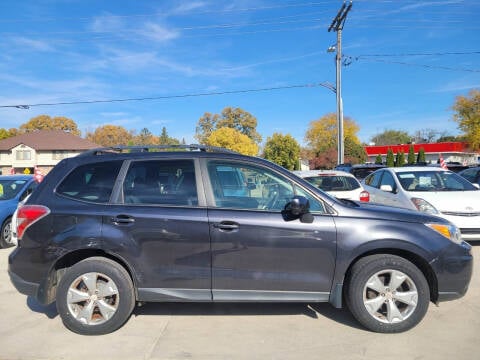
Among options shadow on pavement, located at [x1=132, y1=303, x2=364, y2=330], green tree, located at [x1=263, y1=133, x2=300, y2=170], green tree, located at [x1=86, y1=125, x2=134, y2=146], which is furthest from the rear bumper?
green tree, located at [x1=86, y1=125, x2=134, y2=146]

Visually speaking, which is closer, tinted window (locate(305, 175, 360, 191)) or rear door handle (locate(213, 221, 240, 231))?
rear door handle (locate(213, 221, 240, 231))

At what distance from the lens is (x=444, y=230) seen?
362cm

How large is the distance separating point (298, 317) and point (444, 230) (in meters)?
1.79

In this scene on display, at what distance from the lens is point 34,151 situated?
48.4 meters

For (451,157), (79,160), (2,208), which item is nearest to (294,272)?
(79,160)

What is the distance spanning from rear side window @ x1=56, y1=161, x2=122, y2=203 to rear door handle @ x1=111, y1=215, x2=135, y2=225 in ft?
0.76

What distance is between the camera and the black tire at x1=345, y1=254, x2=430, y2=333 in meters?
3.45

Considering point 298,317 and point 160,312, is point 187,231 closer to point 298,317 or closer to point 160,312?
point 160,312

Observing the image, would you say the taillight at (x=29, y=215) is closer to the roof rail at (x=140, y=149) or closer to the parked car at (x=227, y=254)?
the parked car at (x=227, y=254)

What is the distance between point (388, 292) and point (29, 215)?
3679mm

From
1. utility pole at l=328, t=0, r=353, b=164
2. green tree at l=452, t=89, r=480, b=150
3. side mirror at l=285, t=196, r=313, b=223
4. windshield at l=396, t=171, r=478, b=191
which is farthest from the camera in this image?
green tree at l=452, t=89, r=480, b=150

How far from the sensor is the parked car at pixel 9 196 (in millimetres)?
7320

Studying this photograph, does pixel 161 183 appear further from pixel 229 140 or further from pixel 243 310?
pixel 229 140

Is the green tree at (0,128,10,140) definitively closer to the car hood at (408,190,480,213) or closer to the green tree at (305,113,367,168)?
the green tree at (305,113,367,168)
